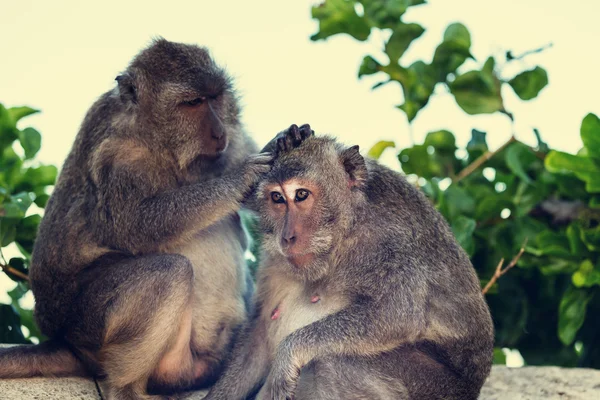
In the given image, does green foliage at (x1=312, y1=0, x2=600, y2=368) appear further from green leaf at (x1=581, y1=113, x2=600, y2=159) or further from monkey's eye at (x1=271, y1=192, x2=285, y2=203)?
monkey's eye at (x1=271, y1=192, x2=285, y2=203)

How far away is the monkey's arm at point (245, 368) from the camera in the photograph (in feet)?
20.3

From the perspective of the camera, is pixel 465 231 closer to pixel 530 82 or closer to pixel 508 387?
pixel 508 387

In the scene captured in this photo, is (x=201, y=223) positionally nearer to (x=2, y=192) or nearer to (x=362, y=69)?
(x=2, y=192)

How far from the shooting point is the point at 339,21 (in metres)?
8.91

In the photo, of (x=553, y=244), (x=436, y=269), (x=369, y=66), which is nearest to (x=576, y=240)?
(x=553, y=244)

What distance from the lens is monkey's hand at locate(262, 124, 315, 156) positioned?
5973mm

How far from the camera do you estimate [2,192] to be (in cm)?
776

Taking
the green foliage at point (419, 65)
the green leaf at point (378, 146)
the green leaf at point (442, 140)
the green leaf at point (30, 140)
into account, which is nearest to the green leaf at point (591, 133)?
the green foliage at point (419, 65)

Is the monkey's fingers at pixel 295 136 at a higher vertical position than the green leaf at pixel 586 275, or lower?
higher

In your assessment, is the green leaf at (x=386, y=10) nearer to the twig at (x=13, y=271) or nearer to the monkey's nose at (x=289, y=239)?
the monkey's nose at (x=289, y=239)

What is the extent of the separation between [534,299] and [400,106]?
2.36 metres

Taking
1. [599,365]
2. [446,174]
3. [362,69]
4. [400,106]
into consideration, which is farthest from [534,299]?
[362,69]

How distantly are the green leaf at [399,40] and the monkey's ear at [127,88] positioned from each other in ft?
10.6

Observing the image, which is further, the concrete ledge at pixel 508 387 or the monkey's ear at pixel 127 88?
the monkey's ear at pixel 127 88
